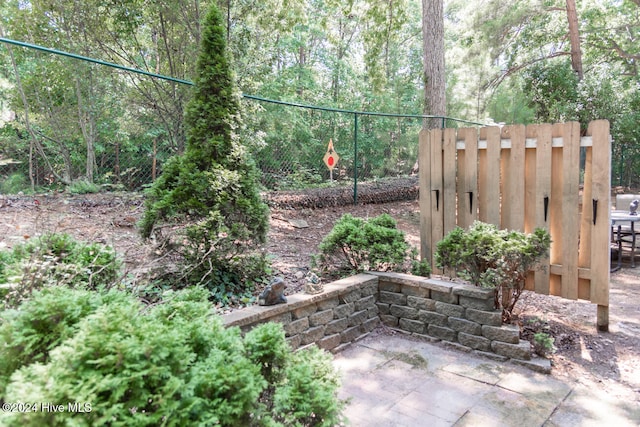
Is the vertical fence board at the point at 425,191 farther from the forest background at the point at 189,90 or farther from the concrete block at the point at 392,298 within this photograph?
the forest background at the point at 189,90

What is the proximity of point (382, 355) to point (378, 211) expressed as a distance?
389 centimetres

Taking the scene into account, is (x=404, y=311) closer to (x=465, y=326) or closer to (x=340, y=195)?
(x=465, y=326)

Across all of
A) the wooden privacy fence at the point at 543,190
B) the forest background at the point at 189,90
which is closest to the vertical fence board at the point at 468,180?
the wooden privacy fence at the point at 543,190

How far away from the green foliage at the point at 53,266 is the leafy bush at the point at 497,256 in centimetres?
223

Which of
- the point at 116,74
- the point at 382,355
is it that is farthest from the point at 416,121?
the point at 382,355

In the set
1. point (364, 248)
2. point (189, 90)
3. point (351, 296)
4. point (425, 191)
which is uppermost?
point (189, 90)

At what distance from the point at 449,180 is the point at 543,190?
759 millimetres

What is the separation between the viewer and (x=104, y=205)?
4719mm

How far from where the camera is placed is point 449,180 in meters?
3.70

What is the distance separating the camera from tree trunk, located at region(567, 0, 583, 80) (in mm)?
11337

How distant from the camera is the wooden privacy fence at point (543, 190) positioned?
9.89 ft

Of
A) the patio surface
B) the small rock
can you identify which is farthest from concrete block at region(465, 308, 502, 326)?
the small rock

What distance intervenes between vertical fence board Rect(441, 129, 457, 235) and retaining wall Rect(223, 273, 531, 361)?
727 millimetres

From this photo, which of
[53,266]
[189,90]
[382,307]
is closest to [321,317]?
[382,307]
